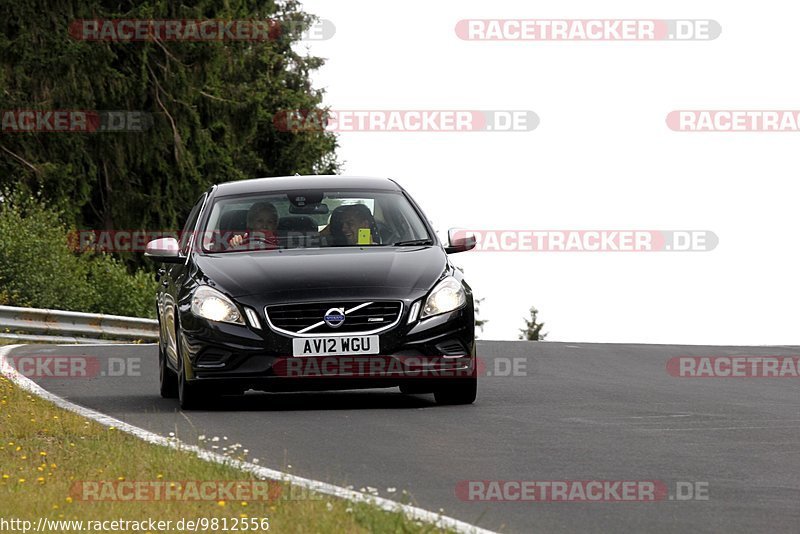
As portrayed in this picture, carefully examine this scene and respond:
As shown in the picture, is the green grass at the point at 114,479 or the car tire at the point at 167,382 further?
the car tire at the point at 167,382

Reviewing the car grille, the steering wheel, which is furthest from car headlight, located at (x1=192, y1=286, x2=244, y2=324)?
the steering wheel

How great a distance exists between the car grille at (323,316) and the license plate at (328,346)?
0.05m

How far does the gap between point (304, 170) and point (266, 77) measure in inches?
153

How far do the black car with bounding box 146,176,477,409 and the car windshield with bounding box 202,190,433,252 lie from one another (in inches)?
0.7

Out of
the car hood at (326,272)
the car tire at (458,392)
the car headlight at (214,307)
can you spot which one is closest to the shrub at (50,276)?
the car hood at (326,272)

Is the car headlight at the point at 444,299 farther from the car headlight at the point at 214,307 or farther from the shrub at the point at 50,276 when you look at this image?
the shrub at the point at 50,276

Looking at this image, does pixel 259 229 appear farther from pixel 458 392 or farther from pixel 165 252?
pixel 458 392

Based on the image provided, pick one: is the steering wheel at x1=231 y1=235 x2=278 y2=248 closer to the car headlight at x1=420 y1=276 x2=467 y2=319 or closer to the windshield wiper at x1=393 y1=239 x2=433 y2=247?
the windshield wiper at x1=393 y1=239 x2=433 y2=247

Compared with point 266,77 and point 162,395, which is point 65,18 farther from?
point 162,395

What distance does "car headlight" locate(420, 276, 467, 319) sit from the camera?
11938mm

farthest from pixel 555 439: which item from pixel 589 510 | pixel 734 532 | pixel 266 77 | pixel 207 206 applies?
pixel 266 77

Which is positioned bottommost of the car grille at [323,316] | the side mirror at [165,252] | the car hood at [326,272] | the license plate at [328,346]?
the license plate at [328,346]

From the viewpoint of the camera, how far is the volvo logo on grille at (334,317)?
11742 millimetres

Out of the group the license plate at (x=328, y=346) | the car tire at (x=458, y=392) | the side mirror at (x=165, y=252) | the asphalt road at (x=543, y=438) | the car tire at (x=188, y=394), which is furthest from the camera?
the side mirror at (x=165, y=252)
